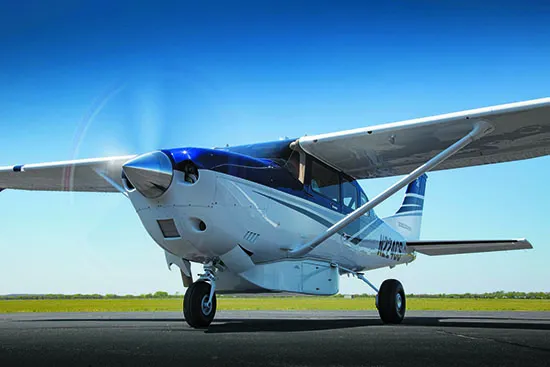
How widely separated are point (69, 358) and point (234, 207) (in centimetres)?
436

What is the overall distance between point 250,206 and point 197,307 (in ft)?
5.96

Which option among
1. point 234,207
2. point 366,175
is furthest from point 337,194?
point 234,207

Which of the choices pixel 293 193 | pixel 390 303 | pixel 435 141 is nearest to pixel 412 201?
pixel 390 303

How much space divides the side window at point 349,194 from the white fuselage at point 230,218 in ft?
2.93

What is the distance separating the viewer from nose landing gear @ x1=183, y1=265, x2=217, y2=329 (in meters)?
8.31

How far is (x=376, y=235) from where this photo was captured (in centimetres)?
1265

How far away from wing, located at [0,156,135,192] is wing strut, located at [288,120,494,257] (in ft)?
13.9

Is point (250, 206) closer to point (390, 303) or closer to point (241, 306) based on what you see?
point (390, 303)

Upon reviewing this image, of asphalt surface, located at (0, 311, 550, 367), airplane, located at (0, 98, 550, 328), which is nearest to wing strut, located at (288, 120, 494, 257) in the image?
airplane, located at (0, 98, 550, 328)

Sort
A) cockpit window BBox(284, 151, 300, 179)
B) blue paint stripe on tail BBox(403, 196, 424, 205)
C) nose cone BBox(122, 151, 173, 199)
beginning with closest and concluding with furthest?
1. nose cone BBox(122, 151, 173, 199)
2. cockpit window BBox(284, 151, 300, 179)
3. blue paint stripe on tail BBox(403, 196, 424, 205)

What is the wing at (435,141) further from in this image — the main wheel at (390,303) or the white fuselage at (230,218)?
the main wheel at (390,303)

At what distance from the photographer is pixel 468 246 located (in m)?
12.1

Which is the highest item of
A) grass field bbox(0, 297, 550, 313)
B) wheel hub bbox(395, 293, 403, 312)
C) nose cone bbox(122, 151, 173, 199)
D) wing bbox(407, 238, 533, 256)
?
nose cone bbox(122, 151, 173, 199)

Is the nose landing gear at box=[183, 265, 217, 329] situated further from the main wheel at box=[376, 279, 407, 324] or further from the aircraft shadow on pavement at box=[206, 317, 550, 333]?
the main wheel at box=[376, 279, 407, 324]
